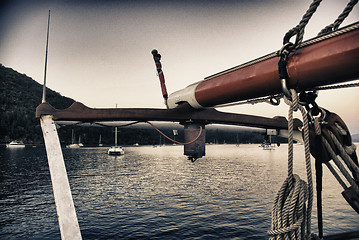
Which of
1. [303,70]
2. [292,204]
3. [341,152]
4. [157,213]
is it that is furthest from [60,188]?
[157,213]

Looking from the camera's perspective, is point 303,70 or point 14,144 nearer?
point 303,70

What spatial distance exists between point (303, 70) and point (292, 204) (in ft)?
4.23

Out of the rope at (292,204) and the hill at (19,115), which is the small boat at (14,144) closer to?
the hill at (19,115)

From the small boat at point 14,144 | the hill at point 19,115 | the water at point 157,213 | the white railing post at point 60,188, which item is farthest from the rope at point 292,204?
the hill at point 19,115

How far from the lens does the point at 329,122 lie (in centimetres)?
268

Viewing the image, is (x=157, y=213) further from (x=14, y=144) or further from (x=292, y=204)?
(x=14, y=144)

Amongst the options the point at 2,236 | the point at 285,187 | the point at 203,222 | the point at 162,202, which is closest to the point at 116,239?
the point at 203,222

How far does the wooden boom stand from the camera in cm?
212

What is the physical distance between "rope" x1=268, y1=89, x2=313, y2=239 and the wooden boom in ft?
1.29

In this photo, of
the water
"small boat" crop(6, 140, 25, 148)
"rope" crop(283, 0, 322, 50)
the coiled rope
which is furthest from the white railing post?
"small boat" crop(6, 140, 25, 148)

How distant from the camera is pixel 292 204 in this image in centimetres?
209

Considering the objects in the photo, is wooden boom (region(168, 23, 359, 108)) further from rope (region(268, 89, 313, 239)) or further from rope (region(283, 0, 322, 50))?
rope (region(268, 89, 313, 239))

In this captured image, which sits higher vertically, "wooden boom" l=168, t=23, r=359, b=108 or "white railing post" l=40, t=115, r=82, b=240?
"wooden boom" l=168, t=23, r=359, b=108

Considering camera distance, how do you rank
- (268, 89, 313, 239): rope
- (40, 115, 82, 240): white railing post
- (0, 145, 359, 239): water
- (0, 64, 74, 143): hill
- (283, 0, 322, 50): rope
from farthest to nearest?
(0, 64, 74, 143): hill, (0, 145, 359, 239): water, (40, 115, 82, 240): white railing post, (283, 0, 322, 50): rope, (268, 89, 313, 239): rope
